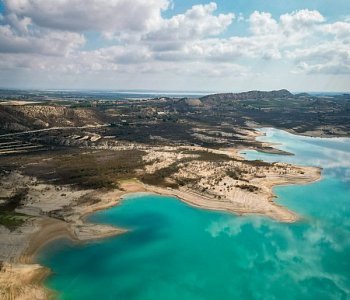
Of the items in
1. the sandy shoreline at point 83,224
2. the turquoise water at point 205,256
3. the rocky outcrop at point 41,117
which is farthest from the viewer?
the rocky outcrop at point 41,117

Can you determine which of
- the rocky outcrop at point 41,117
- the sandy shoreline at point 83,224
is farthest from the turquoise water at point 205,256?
the rocky outcrop at point 41,117

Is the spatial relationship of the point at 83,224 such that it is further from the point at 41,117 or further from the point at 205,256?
the point at 41,117

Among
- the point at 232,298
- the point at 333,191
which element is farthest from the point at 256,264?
the point at 333,191

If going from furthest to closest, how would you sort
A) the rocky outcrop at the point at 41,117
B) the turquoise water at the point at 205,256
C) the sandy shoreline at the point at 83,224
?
the rocky outcrop at the point at 41,117
the turquoise water at the point at 205,256
the sandy shoreline at the point at 83,224

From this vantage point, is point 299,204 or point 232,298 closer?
point 232,298

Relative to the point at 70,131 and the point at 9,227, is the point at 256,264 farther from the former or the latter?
the point at 70,131

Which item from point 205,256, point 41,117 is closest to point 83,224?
point 205,256

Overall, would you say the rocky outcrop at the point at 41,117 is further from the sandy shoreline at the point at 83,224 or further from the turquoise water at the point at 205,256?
the turquoise water at the point at 205,256
